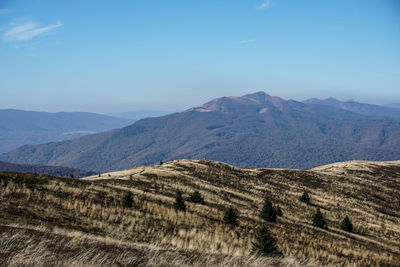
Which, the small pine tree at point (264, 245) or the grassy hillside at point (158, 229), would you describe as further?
the small pine tree at point (264, 245)

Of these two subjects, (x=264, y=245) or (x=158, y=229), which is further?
(x=158, y=229)

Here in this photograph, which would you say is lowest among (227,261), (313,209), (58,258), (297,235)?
(313,209)

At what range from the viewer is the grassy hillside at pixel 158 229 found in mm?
7805

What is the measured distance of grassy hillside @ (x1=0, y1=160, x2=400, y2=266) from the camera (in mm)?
7805

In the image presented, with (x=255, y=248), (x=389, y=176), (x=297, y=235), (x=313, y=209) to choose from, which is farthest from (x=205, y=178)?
(x=389, y=176)

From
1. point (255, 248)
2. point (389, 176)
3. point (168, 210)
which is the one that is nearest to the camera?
point (255, 248)

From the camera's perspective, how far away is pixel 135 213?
18.6 metres

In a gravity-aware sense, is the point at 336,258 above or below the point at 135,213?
below

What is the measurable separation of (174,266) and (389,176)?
98511mm

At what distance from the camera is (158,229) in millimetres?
15969

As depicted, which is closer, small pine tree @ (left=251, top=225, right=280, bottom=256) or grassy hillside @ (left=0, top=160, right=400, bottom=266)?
grassy hillside @ (left=0, top=160, right=400, bottom=266)

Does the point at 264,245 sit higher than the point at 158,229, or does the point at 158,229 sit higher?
the point at 264,245

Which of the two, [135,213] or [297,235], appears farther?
[297,235]

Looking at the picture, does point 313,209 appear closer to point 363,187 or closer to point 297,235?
point 297,235
